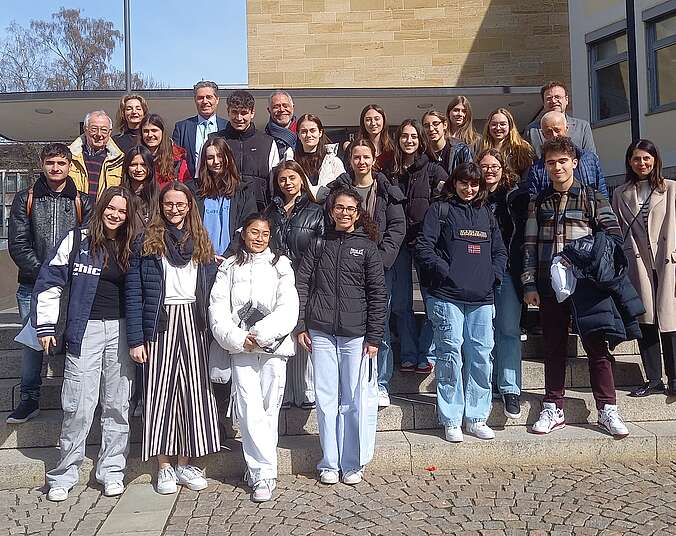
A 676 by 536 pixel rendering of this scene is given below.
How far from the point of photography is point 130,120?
554 cm

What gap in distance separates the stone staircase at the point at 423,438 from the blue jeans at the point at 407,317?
0.20 m

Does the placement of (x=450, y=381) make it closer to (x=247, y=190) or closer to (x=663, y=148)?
(x=247, y=190)

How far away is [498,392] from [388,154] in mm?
2054

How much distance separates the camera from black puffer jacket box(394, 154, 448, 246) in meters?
5.26

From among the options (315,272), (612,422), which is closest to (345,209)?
(315,272)

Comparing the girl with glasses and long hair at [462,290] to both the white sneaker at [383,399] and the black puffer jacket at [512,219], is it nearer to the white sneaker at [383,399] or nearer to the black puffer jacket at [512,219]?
the black puffer jacket at [512,219]

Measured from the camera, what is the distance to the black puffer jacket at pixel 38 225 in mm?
4863

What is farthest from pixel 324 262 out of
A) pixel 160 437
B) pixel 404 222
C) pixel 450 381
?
pixel 160 437

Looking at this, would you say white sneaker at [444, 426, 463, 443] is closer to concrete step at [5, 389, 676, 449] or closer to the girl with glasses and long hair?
the girl with glasses and long hair

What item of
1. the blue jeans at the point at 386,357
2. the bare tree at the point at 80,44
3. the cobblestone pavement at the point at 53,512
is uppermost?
the bare tree at the point at 80,44

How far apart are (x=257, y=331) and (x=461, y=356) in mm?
1544

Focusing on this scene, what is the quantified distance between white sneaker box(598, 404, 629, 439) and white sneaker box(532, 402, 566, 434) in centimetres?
29

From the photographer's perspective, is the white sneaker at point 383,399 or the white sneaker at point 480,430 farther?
the white sneaker at point 383,399

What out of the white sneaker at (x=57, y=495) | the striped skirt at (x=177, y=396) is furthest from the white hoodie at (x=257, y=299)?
the white sneaker at (x=57, y=495)
